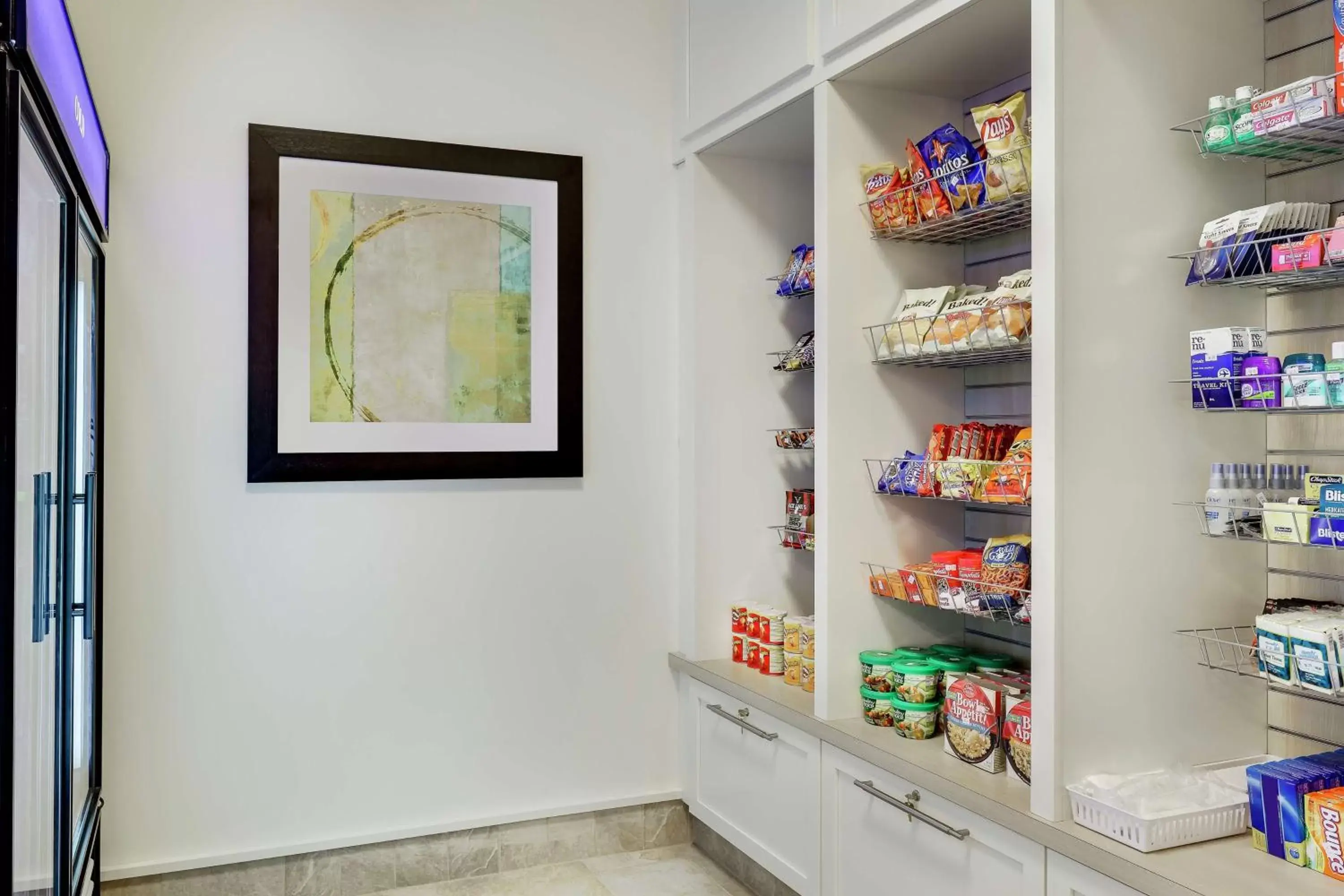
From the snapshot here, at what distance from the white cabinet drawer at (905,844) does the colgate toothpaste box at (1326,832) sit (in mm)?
406

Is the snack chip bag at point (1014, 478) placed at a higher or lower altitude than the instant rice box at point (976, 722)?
higher

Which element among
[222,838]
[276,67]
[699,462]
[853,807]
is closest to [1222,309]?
[853,807]

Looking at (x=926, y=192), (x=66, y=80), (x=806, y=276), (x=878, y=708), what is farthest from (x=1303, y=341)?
(x=66, y=80)

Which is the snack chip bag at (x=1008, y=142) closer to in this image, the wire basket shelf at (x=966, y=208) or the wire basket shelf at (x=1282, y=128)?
the wire basket shelf at (x=966, y=208)

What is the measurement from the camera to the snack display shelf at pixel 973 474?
6.64 feet

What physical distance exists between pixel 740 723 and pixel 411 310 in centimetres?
147

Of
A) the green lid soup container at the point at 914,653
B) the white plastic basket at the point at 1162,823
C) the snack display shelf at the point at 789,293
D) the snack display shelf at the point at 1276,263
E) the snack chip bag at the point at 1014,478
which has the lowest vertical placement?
the white plastic basket at the point at 1162,823

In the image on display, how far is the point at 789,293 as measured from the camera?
2898 mm

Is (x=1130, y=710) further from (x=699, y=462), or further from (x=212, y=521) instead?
(x=212, y=521)

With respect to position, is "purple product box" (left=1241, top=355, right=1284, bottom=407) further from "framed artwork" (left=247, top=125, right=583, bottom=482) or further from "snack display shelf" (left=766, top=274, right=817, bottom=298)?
"framed artwork" (left=247, top=125, right=583, bottom=482)

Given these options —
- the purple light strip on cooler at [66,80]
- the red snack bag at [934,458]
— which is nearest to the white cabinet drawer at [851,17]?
the red snack bag at [934,458]

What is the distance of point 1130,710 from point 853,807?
722 mm

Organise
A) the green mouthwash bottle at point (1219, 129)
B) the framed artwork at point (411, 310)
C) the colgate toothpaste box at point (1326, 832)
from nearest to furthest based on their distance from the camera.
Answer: the colgate toothpaste box at point (1326, 832) < the green mouthwash bottle at point (1219, 129) < the framed artwork at point (411, 310)

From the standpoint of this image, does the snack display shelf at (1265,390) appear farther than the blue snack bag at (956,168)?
No
